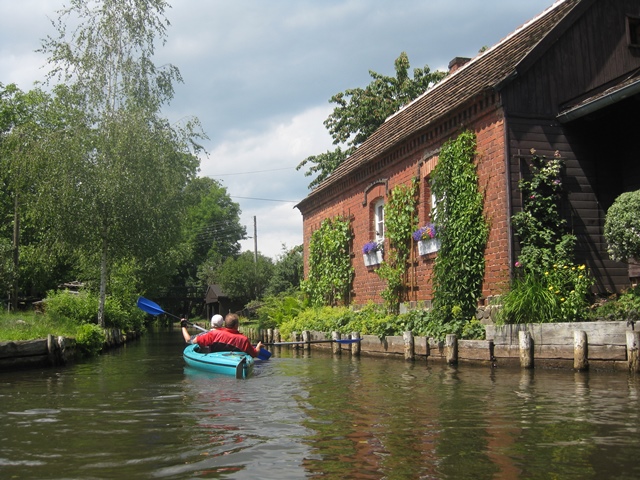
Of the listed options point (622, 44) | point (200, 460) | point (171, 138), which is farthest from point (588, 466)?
point (171, 138)

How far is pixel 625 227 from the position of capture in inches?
438

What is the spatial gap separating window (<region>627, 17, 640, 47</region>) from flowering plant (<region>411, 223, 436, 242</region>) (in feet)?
20.6

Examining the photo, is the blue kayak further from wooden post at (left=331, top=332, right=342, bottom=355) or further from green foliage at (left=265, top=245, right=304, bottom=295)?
green foliage at (left=265, top=245, right=304, bottom=295)

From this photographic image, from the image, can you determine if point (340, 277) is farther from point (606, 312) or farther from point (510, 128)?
point (606, 312)

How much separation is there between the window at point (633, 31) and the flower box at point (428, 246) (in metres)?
6.46

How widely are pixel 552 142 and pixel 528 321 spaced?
173 inches

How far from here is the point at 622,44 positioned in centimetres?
1541

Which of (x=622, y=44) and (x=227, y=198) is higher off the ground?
(x=227, y=198)

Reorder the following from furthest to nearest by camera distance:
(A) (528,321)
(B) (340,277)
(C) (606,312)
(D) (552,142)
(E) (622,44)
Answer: (B) (340,277), (E) (622,44), (D) (552,142), (A) (528,321), (C) (606,312)

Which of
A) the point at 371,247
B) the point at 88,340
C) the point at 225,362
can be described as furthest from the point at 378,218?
the point at 225,362

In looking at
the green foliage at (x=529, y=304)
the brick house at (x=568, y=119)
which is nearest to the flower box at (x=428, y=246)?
the brick house at (x=568, y=119)

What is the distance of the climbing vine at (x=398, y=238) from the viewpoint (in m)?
18.1

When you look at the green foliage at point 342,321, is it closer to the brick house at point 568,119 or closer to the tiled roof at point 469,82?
the brick house at point 568,119

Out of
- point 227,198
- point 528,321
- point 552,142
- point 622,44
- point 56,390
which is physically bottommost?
point 56,390
